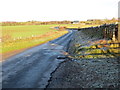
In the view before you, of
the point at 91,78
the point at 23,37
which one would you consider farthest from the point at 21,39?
the point at 91,78

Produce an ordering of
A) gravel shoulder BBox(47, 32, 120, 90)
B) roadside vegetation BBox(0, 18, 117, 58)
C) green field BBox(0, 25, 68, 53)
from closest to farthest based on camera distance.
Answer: gravel shoulder BBox(47, 32, 120, 90) < roadside vegetation BBox(0, 18, 117, 58) < green field BBox(0, 25, 68, 53)

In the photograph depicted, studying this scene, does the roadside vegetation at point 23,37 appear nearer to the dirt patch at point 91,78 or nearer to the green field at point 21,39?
the green field at point 21,39

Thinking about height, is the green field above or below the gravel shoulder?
above

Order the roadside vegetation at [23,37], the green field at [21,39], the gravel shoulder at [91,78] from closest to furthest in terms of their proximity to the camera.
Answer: the gravel shoulder at [91,78] → the roadside vegetation at [23,37] → the green field at [21,39]

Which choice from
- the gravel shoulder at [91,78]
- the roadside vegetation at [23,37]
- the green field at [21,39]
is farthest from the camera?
the green field at [21,39]

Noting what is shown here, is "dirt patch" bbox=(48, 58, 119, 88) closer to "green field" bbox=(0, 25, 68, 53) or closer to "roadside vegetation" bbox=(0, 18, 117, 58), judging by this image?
"roadside vegetation" bbox=(0, 18, 117, 58)

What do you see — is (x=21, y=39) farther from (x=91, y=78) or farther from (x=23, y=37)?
(x=91, y=78)

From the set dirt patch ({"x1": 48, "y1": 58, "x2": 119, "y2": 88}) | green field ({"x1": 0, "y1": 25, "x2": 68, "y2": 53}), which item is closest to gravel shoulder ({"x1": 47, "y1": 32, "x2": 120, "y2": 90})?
dirt patch ({"x1": 48, "y1": 58, "x2": 119, "y2": 88})

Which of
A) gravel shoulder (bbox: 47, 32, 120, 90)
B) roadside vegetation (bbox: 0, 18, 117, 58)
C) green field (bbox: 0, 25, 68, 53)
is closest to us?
gravel shoulder (bbox: 47, 32, 120, 90)

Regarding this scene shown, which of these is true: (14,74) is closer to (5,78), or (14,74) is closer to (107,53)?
(5,78)

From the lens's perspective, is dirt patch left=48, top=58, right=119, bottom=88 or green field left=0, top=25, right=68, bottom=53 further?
green field left=0, top=25, right=68, bottom=53

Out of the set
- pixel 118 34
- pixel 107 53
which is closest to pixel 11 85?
pixel 107 53

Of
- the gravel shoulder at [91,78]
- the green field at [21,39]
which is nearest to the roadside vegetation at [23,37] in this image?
the green field at [21,39]

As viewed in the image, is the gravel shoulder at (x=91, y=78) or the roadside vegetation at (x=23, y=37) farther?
the roadside vegetation at (x=23, y=37)
